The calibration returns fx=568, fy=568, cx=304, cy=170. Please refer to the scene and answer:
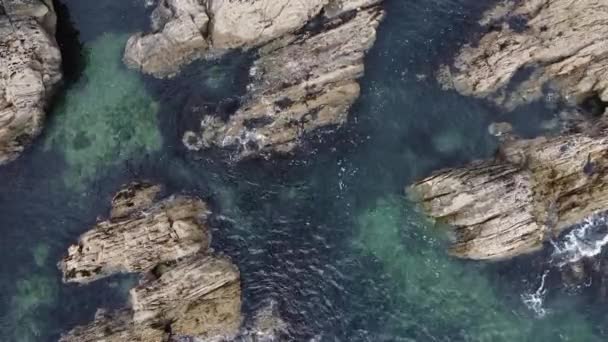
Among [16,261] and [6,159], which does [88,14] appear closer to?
[6,159]

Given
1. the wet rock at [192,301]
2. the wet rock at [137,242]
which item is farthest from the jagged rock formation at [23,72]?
the wet rock at [192,301]

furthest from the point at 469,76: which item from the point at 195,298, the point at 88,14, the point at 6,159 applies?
the point at 6,159

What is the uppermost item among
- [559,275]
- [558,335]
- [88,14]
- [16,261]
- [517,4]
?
[88,14]

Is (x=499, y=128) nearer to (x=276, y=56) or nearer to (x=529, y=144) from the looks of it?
(x=529, y=144)

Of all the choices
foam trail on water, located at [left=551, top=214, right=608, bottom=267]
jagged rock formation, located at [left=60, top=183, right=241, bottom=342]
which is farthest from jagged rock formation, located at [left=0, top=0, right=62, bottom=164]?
foam trail on water, located at [left=551, top=214, right=608, bottom=267]

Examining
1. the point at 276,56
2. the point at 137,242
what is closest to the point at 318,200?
the point at 276,56
